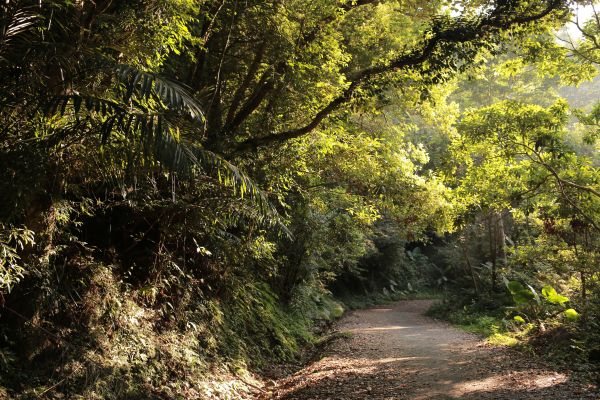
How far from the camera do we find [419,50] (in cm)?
699

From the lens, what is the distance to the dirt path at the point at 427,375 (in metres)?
6.72

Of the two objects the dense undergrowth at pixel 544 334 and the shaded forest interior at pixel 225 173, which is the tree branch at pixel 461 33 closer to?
the shaded forest interior at pixel 225 173

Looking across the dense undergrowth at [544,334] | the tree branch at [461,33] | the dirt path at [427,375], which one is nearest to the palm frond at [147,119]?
the tree branch at [461,33]

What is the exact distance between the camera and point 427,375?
792 cm

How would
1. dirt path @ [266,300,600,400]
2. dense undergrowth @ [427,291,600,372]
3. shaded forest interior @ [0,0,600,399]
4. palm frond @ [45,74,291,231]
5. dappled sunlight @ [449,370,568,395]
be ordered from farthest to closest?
dense undergrowth @ [427,291,600,372], dappled sunlight @ [449,370,568,395], dirt path @ [266,300,600,400], shaded forest interior @ [0,0,600,399], palm frond @ [45,74,291,231]

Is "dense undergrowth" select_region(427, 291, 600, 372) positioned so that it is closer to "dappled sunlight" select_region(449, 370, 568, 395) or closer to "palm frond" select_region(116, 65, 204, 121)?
"dappled sunlight" select_region(449, 370, 568, 395)

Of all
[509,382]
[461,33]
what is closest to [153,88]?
[461,33]

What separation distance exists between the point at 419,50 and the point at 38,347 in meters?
6.70

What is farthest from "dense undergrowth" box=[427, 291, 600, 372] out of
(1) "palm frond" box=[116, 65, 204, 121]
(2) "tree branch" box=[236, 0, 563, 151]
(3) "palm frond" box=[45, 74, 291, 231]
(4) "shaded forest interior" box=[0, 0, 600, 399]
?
(1) "palm frond" box=[116, 65, 204, 121]

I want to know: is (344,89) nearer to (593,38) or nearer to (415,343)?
(593,38)

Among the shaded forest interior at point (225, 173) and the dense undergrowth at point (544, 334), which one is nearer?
the shaded forest interior at point (225, 173)

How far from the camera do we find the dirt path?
6719 millimetres

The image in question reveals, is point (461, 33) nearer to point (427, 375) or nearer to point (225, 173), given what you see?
point (225, 173)

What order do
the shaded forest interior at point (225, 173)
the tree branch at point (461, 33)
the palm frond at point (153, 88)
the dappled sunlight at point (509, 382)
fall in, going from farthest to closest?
the dappled sunlight at point (509, 382), the tree branch at point (461, 33), the shaded forest interior at point (225, 173), the palm frond at point (153, 88)
